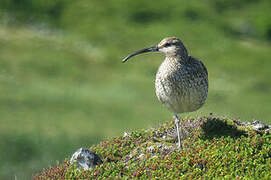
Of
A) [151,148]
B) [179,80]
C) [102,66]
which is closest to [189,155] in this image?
[151,148]

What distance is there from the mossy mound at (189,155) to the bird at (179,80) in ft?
2.52

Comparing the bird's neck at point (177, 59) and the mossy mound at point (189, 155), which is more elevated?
the bird's neck at point (177, 59)

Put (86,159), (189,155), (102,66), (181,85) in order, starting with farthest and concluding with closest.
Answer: (102,66) < (181,85) < (86,159) < (189,155)

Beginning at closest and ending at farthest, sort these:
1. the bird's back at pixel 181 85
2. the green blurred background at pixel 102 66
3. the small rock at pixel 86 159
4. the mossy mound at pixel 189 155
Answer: the mossy mound at pixel 189 155
the small rock at pixel 86 159
the bird's back at pixel 181 85
the green blurred background at pixel 102 66

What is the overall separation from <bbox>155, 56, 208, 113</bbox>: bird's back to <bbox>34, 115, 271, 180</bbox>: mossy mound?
3.71 feet

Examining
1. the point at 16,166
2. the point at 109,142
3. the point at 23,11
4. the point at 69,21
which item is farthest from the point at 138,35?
the point at 109,142

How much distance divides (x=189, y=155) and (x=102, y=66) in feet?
118

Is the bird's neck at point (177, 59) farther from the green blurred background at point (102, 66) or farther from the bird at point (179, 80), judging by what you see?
the green blurred background at point (102, 66)

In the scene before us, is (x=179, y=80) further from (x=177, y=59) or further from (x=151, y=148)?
(x=151, y=148)

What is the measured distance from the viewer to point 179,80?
42.5 feet

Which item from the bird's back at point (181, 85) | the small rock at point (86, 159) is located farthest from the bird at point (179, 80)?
the small rock at point (86, 159)

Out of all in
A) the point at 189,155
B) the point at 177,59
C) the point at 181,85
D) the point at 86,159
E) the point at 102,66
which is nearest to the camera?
the point at 189,155

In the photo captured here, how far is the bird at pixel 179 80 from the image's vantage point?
12945 millimetres

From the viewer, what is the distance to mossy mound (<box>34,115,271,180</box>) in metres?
11.8
